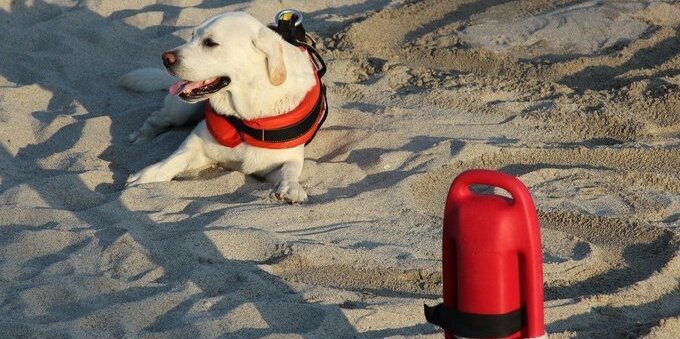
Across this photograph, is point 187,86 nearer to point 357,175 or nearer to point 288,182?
point 288,182

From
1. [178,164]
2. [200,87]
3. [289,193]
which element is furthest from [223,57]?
[289,193]

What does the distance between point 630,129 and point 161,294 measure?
285cm

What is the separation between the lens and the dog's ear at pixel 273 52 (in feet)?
15.9

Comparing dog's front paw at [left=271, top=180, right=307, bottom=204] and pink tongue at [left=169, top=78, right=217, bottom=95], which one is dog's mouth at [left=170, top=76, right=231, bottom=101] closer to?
pink tongue at [left=169, top=78, right=217, bottom=95]

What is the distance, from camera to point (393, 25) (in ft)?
23.6

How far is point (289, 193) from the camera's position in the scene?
4660mm

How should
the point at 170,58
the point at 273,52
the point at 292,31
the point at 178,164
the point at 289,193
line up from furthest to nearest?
the point at 292,31, the point at 178,164, the point at 273,52, the point at 170,58, the point at 289,193

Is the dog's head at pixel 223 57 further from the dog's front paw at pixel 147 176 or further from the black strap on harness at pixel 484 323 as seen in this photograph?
the black strap on harness at pixel 484 323

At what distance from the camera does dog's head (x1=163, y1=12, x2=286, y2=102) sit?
4.80 meters

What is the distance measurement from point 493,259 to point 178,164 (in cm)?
262

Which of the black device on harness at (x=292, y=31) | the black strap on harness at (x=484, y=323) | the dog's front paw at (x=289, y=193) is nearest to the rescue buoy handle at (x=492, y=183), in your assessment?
the black strap on harness at (x=484, y=323)

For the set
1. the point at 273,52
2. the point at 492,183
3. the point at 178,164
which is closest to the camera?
the point at 492,183

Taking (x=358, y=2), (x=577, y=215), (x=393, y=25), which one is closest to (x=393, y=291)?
(x=577, y=215)

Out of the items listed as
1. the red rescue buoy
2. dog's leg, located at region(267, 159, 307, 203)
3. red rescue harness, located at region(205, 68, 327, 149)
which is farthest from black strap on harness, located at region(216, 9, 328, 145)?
the red rescue buoy
